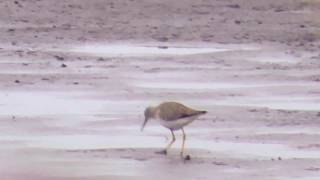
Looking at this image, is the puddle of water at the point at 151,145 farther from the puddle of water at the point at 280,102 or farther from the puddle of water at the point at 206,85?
the puddle of water at the point at 206,85

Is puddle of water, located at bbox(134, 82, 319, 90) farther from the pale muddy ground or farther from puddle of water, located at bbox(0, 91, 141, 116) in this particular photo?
puddle of water, located at bbox(0, 91, 141, 116)

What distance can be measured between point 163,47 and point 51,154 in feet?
33.9

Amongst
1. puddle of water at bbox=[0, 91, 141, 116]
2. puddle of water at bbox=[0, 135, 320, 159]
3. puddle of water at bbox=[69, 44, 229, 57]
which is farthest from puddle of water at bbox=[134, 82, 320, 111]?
puddle of water at bbox=[69, 44, 229, 57]

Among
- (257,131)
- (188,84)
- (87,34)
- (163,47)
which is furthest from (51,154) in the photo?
(87,34)

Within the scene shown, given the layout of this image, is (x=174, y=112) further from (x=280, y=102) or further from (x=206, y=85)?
(x=206, y=85)

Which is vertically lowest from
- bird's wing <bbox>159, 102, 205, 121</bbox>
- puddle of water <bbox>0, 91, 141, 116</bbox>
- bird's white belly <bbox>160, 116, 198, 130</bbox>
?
puddle of water <bbox>0, 91, 141, 116</bbox>

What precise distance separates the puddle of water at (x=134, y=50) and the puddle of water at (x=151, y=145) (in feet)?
26.1

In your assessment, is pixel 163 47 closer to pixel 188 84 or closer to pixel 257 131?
pixel 188 84

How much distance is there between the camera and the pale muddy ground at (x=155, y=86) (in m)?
13.3

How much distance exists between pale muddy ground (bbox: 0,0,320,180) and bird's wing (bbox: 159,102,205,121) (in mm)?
347

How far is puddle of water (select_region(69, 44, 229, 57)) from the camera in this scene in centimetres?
2288

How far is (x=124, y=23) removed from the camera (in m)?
27.7

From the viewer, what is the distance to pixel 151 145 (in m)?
14.2

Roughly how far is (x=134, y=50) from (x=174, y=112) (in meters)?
9.83
